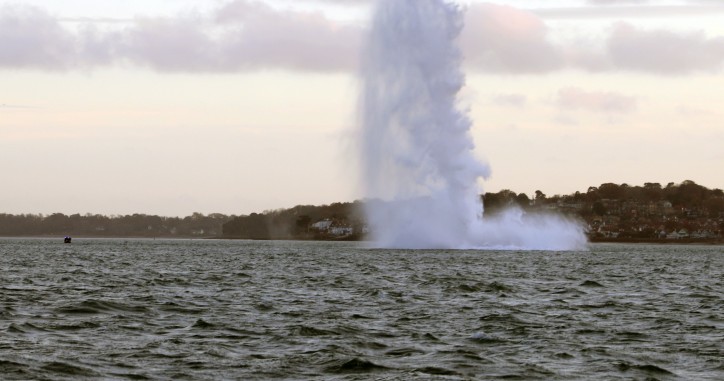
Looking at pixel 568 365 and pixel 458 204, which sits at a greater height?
pixel 458 204

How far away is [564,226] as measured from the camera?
13050 cm

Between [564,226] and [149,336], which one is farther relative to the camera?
[564,226]

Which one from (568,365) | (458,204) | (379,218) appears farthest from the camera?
(379,218)

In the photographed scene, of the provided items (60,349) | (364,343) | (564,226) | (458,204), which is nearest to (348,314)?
(364,343)

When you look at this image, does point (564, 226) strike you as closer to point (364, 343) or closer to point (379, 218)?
point (379, 218)

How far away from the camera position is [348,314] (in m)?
32.4

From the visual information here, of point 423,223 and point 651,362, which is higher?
point 423,223

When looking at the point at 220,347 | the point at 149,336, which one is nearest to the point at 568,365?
the point at 220,347

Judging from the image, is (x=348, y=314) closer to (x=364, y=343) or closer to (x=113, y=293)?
(x=364, y=343)

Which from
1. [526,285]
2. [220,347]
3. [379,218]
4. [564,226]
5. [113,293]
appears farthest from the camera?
[564,226]

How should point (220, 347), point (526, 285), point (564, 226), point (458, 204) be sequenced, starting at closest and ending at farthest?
point (220, 347), point (526, 285), point (458, 204), point (564, 226)

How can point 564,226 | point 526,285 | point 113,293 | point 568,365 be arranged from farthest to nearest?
point 564,226
point 526,285
point 113,293
point 568,365

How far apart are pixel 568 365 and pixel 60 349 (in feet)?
35.6

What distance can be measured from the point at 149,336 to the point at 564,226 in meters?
108
